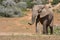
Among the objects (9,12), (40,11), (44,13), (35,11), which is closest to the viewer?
(35,11)

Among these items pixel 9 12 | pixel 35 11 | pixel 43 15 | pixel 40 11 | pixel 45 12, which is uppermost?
pixel 35 11

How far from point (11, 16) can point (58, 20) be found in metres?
4.88

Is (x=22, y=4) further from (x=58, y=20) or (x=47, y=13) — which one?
(x=47, y=13)

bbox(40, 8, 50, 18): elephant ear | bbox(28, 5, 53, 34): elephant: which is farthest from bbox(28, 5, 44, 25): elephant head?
bbox(40, 8, 50, 18): elephant ear

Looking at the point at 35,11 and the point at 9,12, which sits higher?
the point at 35,11

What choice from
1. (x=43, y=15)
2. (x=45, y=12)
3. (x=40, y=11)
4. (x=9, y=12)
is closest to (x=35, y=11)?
(x=40, y=11)

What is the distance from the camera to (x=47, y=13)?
45.9 ft

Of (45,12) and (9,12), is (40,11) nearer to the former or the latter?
(45,12)

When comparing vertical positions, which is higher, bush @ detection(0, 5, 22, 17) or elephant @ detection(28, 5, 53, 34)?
elephant @ detection(28, 5, 53, 34)

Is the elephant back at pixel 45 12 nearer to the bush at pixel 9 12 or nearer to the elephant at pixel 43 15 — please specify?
the elephant at pixel 43 15

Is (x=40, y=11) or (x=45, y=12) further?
(x=45, y=12)

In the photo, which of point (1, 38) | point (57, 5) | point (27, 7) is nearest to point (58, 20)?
point (57, 5)

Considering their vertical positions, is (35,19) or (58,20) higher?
(35,19)

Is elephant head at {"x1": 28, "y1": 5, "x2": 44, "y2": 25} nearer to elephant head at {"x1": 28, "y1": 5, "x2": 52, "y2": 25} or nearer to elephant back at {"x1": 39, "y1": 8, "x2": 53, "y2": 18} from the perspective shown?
elephant head at {"x1": 28, "y1": 5, "x2": 52, "y2": 25}
